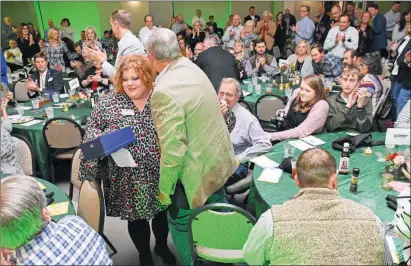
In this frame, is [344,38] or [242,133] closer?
[242,133]

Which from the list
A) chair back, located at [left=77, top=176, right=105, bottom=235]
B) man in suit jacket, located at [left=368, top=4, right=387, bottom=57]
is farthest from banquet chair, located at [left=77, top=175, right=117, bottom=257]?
man in suit jacket, located at [left=368, top=4, right=387, bottom=57]

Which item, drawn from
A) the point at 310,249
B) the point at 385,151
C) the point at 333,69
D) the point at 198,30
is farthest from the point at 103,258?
the point at 198,30

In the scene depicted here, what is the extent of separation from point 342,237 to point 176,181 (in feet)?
4.03

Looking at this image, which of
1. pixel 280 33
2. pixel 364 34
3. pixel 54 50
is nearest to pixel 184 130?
pixel 54 50

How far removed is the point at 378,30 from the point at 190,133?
7835 millimetres

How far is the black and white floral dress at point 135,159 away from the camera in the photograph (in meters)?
2.61

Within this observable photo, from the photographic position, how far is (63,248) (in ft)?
5.21

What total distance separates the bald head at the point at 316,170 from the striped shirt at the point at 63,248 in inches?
40.9

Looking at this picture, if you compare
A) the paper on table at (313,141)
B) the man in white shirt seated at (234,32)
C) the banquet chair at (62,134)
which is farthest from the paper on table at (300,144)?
the man in white shirt seated at (234,32)

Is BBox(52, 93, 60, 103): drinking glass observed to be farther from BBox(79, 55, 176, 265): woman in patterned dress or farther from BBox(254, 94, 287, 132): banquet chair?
BBox(79, 55, 176, 265): woman in patterned dress

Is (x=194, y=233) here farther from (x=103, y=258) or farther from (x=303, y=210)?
(x=303, y=210)

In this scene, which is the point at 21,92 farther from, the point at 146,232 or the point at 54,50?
the point at 146,232

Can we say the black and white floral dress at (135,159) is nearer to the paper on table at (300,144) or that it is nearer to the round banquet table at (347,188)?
the round banquet table at (347,188)

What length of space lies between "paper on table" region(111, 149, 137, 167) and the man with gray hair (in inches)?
10.9
